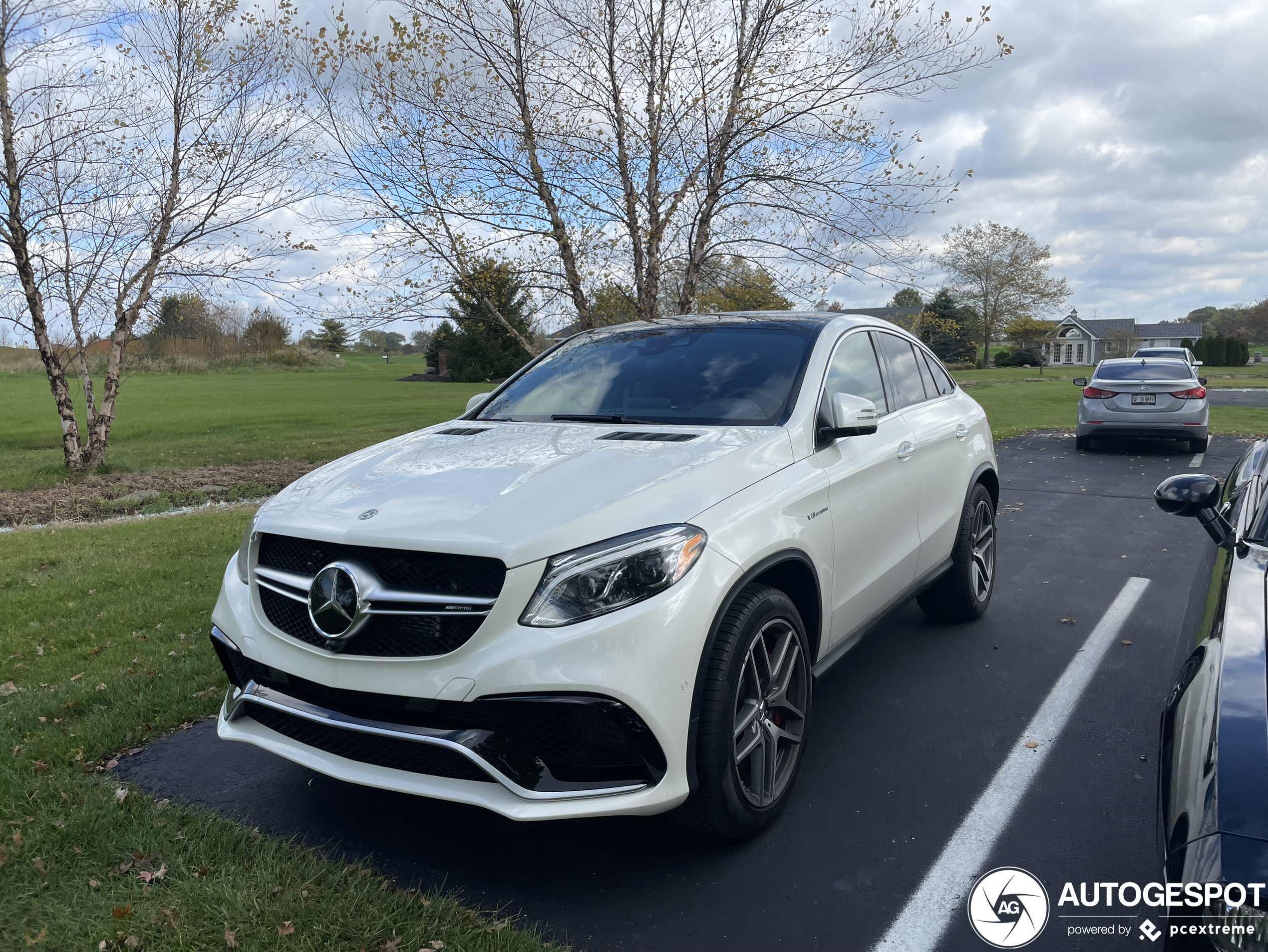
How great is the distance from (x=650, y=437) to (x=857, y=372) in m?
1.39

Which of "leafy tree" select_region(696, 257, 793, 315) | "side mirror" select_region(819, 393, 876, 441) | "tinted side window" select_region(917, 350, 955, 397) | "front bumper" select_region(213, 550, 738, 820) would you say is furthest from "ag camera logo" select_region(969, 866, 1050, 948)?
"leafy tree" select_region(696, 257, 793, 315)

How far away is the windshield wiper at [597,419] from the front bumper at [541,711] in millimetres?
1231

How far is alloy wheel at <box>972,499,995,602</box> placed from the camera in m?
5.32

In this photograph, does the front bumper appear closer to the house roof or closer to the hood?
the hood

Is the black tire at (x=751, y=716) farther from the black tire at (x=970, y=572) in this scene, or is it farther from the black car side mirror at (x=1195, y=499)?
the black tire at (x=970, y=572)

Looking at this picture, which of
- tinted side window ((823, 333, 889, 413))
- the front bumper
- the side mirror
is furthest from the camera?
tinted side window ((823, 333, 889, 413))

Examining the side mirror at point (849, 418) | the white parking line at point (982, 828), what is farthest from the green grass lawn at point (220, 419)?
the white parking line at point (982, 828)

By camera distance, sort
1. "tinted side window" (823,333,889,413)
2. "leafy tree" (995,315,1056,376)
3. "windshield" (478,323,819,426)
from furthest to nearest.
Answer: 1. "leafy tree" (995,315,1056,376)
2. "tinted side window" (823,333,889,413)
3. "windshield" (478,323,819,426)

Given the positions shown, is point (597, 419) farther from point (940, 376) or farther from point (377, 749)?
point (940, 376)

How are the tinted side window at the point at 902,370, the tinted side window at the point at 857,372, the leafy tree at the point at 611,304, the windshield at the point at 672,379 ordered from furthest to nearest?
the leafy tree at the point at 611,304 < the tinted side window at the point at 902,370 < the tinted side window at the point at 857,372 < the windshield at the point at 672,379

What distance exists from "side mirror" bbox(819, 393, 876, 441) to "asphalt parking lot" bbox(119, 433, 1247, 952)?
137cm

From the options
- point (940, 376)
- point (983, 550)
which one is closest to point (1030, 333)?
point (940, 376)

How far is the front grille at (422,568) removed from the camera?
8.54 feet

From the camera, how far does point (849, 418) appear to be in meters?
3.53
